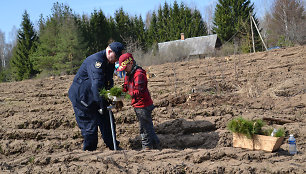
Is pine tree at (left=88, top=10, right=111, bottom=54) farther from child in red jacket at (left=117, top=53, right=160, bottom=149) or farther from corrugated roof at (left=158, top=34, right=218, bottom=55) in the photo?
child in red jacket at (left=117, top=53, right=160, bottom=149)

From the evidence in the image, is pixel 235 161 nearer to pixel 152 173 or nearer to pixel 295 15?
pixel 152 173

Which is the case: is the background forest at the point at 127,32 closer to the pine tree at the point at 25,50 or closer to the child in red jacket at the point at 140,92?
the pine tree at the point at 25,50

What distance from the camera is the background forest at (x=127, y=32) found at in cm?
2317

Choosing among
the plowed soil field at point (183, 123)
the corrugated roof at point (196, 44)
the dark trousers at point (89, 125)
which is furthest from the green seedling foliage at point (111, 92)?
the corrugated roof at point (196, 44)

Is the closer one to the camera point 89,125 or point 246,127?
point 246,127

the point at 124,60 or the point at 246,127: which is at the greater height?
the point at 124,60

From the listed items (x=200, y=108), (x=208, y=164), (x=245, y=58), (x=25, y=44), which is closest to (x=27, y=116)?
(x=200, y=108)

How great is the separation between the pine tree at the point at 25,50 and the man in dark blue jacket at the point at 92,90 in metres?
24.1

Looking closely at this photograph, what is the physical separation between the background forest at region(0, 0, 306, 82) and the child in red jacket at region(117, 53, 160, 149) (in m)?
14.8

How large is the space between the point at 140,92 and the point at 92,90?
756mm

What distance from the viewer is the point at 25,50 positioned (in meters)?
27.2

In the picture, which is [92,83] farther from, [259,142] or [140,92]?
[259,142]

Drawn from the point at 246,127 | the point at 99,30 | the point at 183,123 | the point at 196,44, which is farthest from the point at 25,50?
the point at 246,127

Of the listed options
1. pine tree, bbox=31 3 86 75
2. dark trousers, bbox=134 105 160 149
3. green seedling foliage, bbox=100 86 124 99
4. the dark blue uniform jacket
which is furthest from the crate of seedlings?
pine tree, bbox=31 3 86 75
